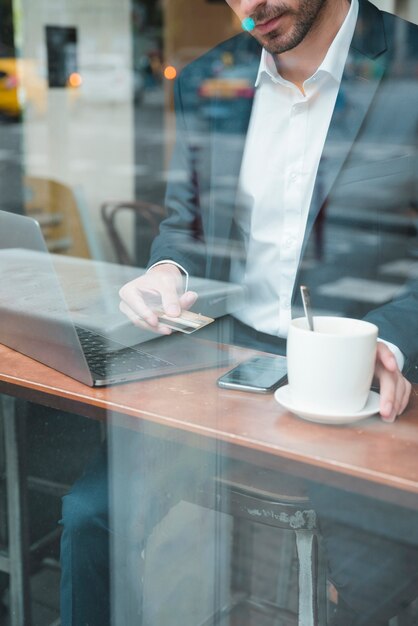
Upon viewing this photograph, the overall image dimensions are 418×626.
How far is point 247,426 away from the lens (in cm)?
85

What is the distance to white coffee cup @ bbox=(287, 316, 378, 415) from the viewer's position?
80 cm

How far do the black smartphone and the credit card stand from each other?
100 millimetres

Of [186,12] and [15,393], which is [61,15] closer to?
[186,12]

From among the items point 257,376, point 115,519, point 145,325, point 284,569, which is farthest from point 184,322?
point 284,569

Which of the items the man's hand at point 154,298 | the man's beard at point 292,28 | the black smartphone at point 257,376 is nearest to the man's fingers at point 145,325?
the man's hand at point 154,298

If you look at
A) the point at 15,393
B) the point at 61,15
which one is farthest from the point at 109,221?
the point at 15,393

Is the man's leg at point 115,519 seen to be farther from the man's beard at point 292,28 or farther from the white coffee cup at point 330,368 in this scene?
the man's beard at point 292,28

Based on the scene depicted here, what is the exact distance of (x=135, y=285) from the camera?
1171 mm

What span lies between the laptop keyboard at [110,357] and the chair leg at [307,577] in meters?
0.26

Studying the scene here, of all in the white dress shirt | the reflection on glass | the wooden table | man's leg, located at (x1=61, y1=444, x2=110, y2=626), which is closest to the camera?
the wooden table

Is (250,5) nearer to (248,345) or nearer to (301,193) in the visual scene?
(301,193)

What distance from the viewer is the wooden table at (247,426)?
2.51 feet

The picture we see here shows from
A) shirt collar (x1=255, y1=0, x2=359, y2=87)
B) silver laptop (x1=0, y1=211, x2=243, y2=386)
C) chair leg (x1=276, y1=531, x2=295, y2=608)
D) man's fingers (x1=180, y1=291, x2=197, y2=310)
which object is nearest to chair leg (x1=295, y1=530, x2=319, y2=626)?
chair leg (x1=276, y1=531, x2=295, y2=608)

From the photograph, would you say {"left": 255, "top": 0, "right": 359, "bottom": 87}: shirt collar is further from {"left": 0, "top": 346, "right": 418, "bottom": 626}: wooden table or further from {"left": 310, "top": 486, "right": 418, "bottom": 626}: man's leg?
{"left": 310, "top": 486, "right": 418, "bottom": 626}: man's leg
